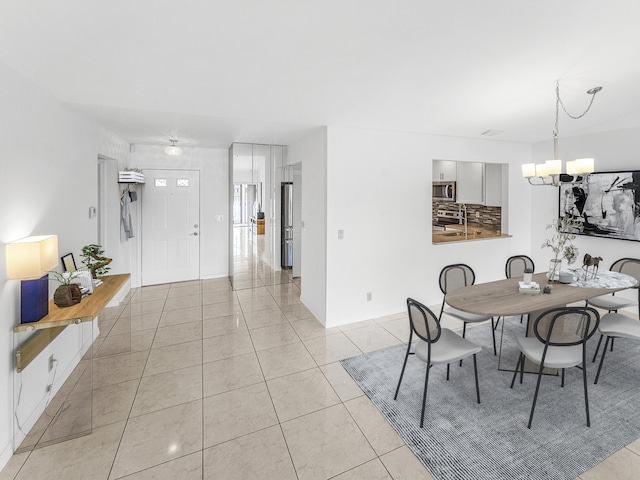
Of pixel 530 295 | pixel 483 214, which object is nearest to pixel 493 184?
pixel 483 214

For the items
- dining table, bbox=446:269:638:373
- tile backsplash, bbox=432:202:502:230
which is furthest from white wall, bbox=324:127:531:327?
dining table, bbox=446:269:638:373

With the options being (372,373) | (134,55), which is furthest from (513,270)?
(134,55)

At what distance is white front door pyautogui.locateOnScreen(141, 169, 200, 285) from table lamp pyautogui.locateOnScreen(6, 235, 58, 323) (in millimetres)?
3514

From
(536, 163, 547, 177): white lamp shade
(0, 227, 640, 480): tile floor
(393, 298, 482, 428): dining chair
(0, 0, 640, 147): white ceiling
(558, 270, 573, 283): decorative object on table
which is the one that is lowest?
(0, 227, 640, 480): tile floor

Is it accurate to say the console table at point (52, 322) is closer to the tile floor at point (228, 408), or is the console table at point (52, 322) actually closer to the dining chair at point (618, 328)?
the tile floor at point (228, 408)

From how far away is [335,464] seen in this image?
6.35ft

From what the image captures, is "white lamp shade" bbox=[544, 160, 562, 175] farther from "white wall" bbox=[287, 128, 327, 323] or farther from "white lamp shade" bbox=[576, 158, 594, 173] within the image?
"white wall" bbox=[287, 128, 327, 323]

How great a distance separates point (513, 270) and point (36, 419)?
16.1 feet

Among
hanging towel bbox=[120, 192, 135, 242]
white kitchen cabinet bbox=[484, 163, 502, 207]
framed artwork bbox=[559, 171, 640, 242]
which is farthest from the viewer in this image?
white kitchen cabinet bbox=[484, 163, 502, 207]

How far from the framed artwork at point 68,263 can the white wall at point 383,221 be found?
105 inches

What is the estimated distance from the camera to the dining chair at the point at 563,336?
216cm

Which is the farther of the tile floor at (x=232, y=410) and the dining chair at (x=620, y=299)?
the dining chair at (x=620, y=299)

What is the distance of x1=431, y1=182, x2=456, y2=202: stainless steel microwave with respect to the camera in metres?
6.41

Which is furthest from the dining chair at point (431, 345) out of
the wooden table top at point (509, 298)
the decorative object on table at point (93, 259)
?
the decorative object on table at point (93, 259)
